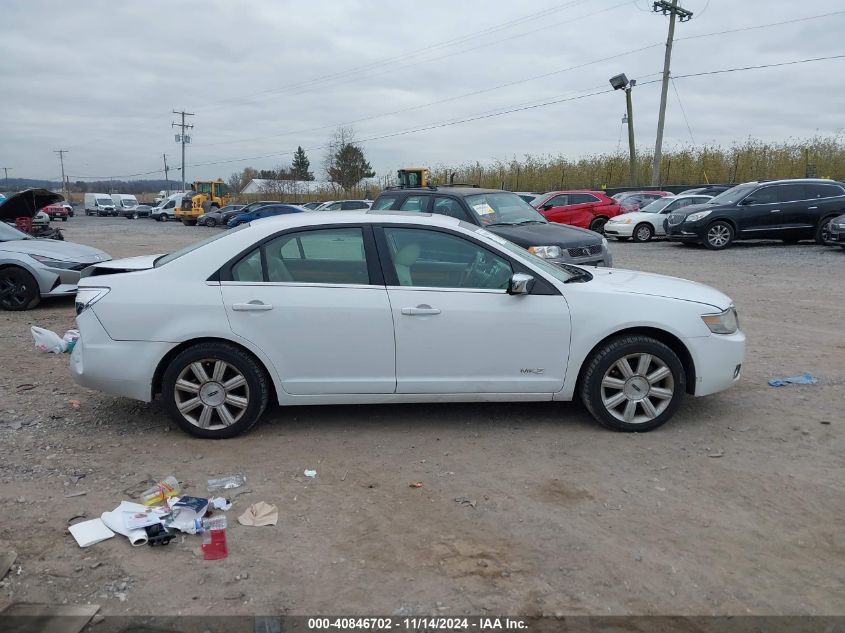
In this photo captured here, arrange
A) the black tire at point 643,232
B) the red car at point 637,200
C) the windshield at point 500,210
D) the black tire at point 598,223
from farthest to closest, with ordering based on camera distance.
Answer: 1. the red car at point 637,200
2. the black tire at point 598,223
3. the black tire at point 643,232
4. the windshield at point 500,210

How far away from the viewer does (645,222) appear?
2195 centimetres

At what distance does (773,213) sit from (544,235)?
10.7m

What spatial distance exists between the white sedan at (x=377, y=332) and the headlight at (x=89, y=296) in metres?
0.01

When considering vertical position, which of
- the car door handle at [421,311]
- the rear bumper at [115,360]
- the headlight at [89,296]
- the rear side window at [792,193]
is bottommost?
the rear bumper at [115,360]

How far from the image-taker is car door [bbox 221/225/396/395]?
181 inches

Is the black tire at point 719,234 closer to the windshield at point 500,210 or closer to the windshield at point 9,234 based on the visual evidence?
the windshield at point 500,210

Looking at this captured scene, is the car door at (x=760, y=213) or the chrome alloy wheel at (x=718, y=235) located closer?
the car door at (x=760, y=213)

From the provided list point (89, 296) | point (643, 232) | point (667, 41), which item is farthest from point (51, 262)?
point (667, 41)

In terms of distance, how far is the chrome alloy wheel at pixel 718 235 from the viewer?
17.7m

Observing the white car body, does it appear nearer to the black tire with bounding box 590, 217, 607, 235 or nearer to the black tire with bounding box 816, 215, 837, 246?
the black tire with bounding box 590, 217, 607, 235

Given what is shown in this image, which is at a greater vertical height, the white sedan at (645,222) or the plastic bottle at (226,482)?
the white sedan at (645,222)

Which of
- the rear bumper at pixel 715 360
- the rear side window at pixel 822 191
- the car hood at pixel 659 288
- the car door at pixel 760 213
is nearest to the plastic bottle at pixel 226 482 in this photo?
the car hood at pixel 659 288

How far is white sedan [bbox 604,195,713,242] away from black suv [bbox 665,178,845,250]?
3.90 meters

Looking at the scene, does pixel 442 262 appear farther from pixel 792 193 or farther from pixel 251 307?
pixel 792 193
